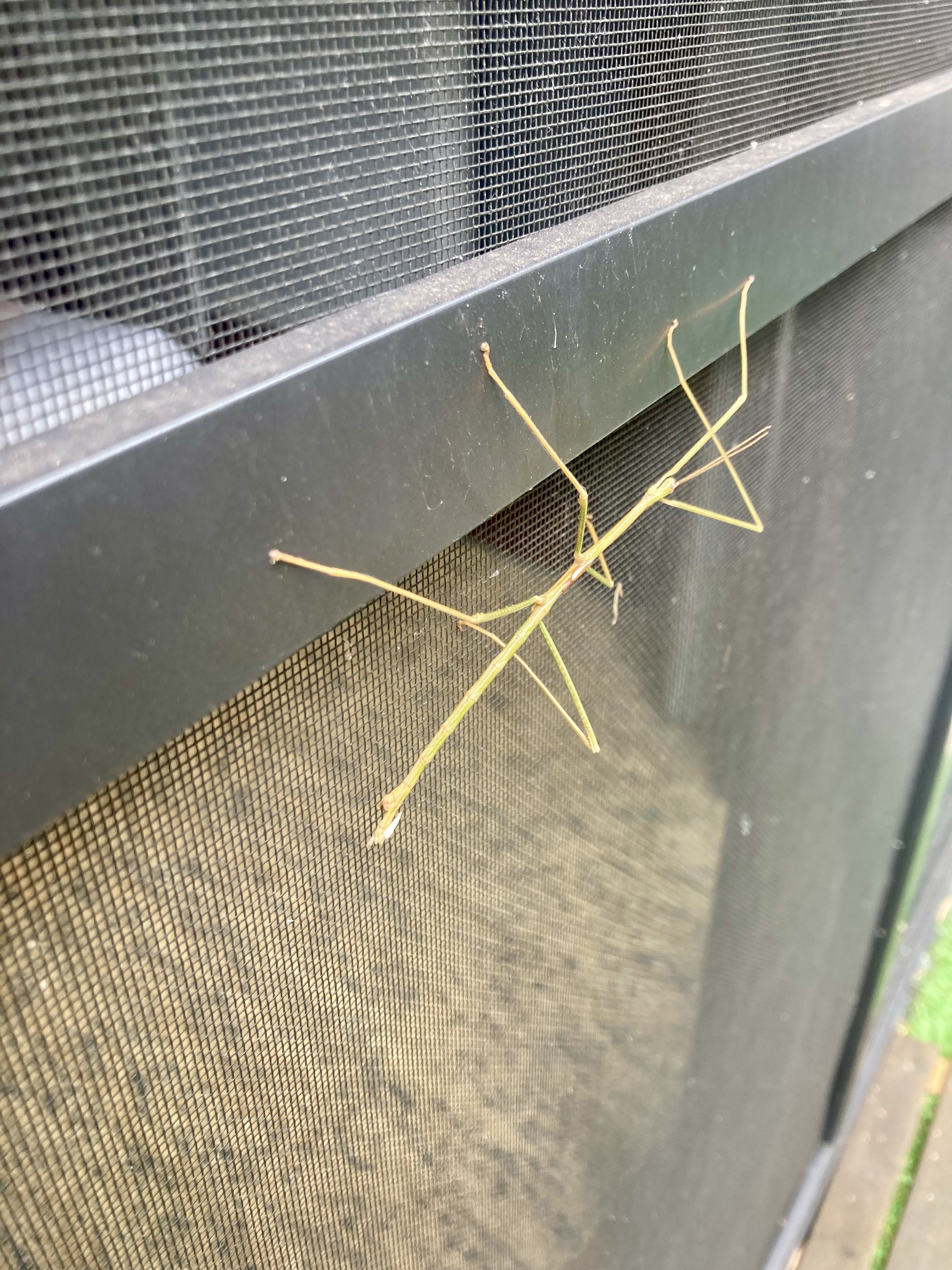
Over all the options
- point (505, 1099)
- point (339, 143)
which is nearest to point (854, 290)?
point (339, 143)

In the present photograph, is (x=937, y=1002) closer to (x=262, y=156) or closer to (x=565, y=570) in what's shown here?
(x=565, y=570)

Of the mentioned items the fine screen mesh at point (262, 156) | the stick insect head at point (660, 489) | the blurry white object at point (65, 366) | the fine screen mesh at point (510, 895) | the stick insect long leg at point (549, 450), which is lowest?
the fine screen mesh at point (510, 895)

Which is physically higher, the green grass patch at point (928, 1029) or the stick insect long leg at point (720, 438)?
the stick insect long leg at point (720, 438)

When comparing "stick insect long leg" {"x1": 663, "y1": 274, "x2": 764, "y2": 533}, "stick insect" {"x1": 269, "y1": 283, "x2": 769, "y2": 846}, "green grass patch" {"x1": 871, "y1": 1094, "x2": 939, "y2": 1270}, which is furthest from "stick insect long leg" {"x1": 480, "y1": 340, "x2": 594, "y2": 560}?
→ "green grass patch" {"x1": 871, "y1": 1094, "x2": 939, "y2": 1270}

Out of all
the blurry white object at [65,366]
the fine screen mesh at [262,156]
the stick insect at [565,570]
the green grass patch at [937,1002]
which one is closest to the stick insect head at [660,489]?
the stick insect at [565,570]

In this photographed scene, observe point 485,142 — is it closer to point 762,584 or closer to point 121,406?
point 121,406

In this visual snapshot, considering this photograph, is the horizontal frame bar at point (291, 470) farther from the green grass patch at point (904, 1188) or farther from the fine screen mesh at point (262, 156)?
the green grass patch at point (904, 1188)
